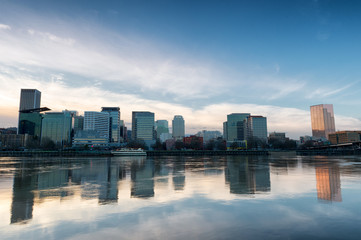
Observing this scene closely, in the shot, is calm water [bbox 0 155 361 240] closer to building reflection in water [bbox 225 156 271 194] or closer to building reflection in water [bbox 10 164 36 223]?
building reflection in water [bbox 10 164 36 223]

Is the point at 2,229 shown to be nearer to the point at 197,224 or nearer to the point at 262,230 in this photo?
the point at 197,224

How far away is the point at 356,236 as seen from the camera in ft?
27.3

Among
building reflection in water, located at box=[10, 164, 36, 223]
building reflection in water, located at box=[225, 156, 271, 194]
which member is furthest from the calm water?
building reflection in water, located at box=[225, 156, 271, 194]

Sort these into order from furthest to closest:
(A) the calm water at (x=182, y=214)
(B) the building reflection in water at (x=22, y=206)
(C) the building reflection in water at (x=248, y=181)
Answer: (C) the building reflection in water at (x=248, y=181) → (B) the building reflection in water at (x=22, y=206) → (A) the calm water at (x=182, y=214)

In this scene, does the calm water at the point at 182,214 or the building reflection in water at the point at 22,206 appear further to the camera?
the building reflection in water at the point at 22,206

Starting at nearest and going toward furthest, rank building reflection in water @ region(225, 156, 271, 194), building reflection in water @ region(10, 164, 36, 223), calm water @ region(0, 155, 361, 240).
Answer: calm water @ region(0, 155, 361, 240) < building reflection in water @ region(10, 164, 36, 223) < building reflection in water @ region(225, 156, 271, 194)

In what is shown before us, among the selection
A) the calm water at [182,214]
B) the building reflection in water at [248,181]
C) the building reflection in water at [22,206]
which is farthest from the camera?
the building reflection in water at [248,181]

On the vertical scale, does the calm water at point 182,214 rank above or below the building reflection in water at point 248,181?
above

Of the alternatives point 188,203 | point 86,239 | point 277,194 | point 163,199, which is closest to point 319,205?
point 277,194

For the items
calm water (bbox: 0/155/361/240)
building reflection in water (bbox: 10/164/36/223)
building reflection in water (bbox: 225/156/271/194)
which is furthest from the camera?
building reflection in water (bbox: 225/156/271/194)

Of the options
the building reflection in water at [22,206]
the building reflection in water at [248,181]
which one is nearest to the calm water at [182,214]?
the building reflection in water at [22,206]

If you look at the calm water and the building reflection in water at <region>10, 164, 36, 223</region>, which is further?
the building reflection in water at <region>10, 164, 36, 223</region>

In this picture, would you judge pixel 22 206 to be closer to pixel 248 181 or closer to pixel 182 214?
pixel 182 214

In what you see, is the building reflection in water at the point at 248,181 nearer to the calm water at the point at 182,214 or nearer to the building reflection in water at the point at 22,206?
the calm water at the point at 182,214
